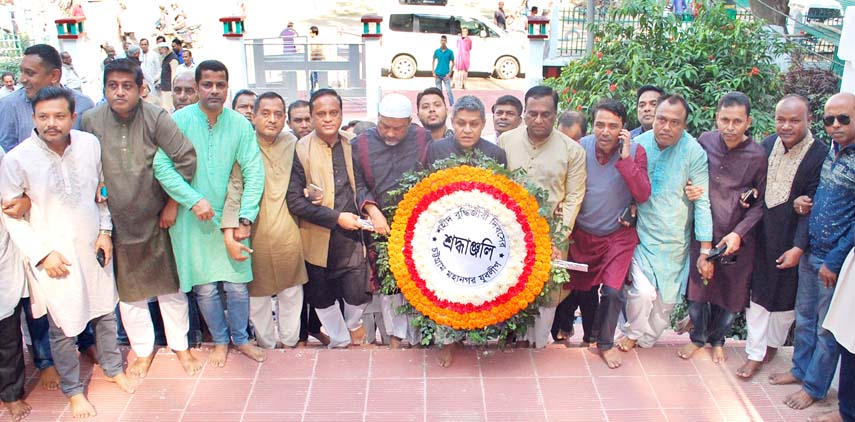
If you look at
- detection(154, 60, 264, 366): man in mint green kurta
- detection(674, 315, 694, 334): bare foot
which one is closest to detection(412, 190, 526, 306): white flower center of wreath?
detection(154, 60, 264, 366): man in mint green kurta

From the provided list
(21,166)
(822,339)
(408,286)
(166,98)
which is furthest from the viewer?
→ (166,98)

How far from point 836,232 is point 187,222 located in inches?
143

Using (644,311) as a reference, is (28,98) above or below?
above

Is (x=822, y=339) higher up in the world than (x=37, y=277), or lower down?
lower down

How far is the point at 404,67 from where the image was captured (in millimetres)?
17594

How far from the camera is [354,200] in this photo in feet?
15.7

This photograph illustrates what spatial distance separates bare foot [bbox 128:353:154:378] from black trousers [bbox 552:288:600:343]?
8.79ft

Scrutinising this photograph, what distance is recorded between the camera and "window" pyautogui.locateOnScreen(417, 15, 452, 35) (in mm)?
17719

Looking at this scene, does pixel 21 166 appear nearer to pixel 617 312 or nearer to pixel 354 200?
pixel 354 200

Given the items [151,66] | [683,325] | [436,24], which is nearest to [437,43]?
[436,24]

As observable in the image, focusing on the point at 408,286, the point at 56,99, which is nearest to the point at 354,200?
the point at 408,286

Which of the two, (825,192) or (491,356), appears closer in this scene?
(825,192)

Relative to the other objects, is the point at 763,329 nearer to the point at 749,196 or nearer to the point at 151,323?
the point at 749,196

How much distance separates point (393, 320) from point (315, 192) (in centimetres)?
101
